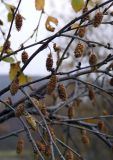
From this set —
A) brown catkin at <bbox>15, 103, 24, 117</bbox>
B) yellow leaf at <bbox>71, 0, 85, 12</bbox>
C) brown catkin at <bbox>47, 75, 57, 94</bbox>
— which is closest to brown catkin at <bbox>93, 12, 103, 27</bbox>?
yellow leaf at <bbox>71, 0, 85, 12</bbox>

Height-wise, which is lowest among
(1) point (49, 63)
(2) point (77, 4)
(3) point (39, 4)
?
(1) point (49, 63)

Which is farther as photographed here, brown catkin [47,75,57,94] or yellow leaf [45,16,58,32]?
yellow leaf [45,16,58,32]

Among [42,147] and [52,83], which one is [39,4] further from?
[42,147]

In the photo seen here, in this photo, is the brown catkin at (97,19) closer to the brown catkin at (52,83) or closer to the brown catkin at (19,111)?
the brown catkin at (52,83)

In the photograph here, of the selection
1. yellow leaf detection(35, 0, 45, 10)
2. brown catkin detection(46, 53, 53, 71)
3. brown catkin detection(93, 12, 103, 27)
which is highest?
yellow leaf detection(35, 0, 45, 10)

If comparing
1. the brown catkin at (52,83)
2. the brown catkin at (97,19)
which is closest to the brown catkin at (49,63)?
the brown catkin at (52,83)

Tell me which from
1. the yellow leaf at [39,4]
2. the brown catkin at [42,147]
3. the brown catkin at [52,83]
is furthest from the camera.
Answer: the yellow leaf at [39,4]

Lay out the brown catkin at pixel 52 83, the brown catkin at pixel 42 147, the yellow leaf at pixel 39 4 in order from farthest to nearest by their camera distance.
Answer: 1. the yellow leaf at pixel 39 4
2. the brown catkin at pixel 42 147
3. the brown catkin at pixel 52 83

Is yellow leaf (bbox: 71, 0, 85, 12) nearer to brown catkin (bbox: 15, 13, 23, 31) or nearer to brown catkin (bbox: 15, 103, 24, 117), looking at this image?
brown catkin (bbox: 15, 13, 23, 31)

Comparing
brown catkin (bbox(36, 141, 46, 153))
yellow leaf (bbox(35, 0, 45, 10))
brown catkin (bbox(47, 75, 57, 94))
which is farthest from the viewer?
yellow leaf (bbox(35, 0, 45, 10))

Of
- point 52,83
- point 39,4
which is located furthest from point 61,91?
point 39,4

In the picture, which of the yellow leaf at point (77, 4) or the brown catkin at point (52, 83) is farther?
the yellow leaf at point (77, 4)
